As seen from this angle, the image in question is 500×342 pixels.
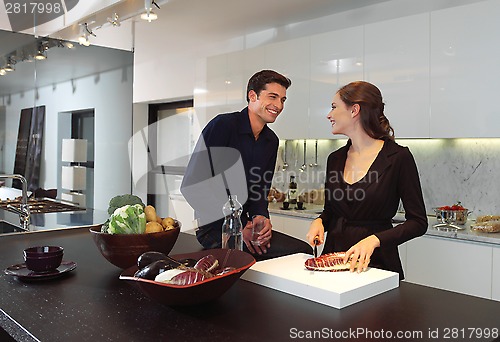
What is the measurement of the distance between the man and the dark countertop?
29.8 inches

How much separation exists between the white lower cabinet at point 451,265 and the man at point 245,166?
4.03 ft

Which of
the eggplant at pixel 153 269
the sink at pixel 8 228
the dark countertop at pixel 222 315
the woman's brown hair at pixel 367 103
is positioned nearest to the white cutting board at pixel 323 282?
the dark countertop at pixel 222 315

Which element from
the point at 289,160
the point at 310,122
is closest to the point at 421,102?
the point at 310,122

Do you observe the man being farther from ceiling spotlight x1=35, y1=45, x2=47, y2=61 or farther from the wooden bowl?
ceiling spotlight x1=35, y1=45, x2=47, y2=61

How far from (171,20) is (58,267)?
3.51 meters

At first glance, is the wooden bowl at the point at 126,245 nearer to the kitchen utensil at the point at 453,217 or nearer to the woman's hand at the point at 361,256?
the woman's hand at the point at 361,256

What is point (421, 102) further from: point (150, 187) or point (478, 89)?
point (150, 187)

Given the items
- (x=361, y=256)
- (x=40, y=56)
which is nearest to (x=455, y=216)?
(x=361, y=256)

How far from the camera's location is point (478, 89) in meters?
3.03

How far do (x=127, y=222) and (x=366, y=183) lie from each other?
43.0 inches

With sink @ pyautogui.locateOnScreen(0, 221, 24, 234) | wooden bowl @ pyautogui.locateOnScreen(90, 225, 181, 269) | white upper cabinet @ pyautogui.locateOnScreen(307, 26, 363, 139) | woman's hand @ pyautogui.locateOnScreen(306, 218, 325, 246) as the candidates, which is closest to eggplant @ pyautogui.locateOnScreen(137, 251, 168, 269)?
wooden bowl @ pyautogui.locateOnScreen(90, 225, 181, 269)

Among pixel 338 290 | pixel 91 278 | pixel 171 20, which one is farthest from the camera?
pixel 171 20

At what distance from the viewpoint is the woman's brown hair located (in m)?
2.13

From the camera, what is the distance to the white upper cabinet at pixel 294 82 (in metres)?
4.14
